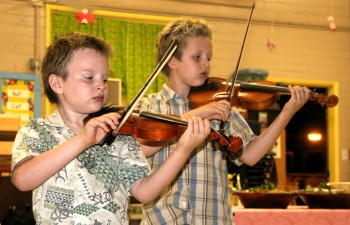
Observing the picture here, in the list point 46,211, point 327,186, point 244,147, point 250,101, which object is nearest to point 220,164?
point 244,147

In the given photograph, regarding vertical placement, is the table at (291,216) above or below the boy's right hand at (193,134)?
below

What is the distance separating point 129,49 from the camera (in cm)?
721

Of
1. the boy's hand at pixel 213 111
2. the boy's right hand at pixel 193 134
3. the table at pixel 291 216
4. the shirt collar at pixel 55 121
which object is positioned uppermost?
the boy's hand at pixel 213 111

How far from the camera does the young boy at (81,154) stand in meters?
1.52

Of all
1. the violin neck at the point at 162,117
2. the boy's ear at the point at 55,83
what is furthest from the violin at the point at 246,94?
the boy's ear at the point at 55,83

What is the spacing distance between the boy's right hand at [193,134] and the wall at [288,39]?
526cm

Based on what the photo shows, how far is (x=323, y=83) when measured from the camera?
26.3 feet

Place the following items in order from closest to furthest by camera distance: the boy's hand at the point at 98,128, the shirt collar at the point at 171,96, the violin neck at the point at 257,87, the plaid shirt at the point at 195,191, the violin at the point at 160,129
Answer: the boy's hand at the point at 98,128
the violin at the point at 160,129
the plaid shirt at the point at 195,191
the shirt collar at the point at 171,96
the violin neck at the point at 257,87

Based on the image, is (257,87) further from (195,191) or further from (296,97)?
(195,191)

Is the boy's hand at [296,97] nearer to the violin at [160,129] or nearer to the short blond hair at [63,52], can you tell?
the violin at [160,129]

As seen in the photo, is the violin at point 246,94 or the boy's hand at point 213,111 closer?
the boy's hand at point 213,111

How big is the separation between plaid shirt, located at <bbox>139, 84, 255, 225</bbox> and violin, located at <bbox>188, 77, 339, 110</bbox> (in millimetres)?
92

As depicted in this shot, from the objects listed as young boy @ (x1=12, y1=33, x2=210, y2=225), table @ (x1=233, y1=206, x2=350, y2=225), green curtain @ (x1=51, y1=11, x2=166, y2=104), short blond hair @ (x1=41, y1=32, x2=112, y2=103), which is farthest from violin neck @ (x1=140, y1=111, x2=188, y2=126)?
green curtain @ (x1=51, y1=11, x2=166, y2=104)

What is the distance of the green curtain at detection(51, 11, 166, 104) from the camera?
707 cm
